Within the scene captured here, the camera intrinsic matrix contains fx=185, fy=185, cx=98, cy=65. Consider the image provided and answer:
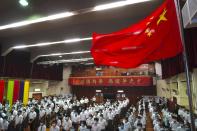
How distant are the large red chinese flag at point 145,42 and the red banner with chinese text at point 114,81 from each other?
1641cm

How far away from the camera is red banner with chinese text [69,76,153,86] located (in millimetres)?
19391

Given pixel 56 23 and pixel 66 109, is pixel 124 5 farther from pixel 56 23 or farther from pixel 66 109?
pixel 66 109

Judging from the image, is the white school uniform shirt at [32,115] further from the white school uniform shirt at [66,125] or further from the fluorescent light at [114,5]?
the fluorescent light at [114,5]

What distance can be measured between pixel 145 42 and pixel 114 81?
17737mm

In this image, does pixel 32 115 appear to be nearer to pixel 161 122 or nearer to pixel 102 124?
pixel 102 124

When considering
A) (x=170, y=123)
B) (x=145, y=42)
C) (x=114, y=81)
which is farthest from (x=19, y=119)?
(x=114, y=81)

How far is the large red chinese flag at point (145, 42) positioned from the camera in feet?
10.0

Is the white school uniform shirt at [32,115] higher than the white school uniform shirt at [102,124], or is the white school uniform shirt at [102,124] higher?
the white school uniform shirt at [32,115]

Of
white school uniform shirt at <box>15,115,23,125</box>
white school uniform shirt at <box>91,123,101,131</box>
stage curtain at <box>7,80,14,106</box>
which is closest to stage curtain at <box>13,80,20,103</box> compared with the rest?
stage curtain at <box>7,80,14,106</box>

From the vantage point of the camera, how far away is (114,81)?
820 inches

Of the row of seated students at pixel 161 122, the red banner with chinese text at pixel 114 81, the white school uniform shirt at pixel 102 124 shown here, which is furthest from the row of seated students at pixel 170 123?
the red banner with chinese text at pixel 114 81

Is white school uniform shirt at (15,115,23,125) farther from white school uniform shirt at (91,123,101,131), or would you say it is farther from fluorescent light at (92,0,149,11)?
fluorescent light at (92,0,149,11)

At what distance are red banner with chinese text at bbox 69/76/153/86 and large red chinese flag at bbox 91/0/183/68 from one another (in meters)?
16.4

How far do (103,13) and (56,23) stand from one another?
7.30 ft
